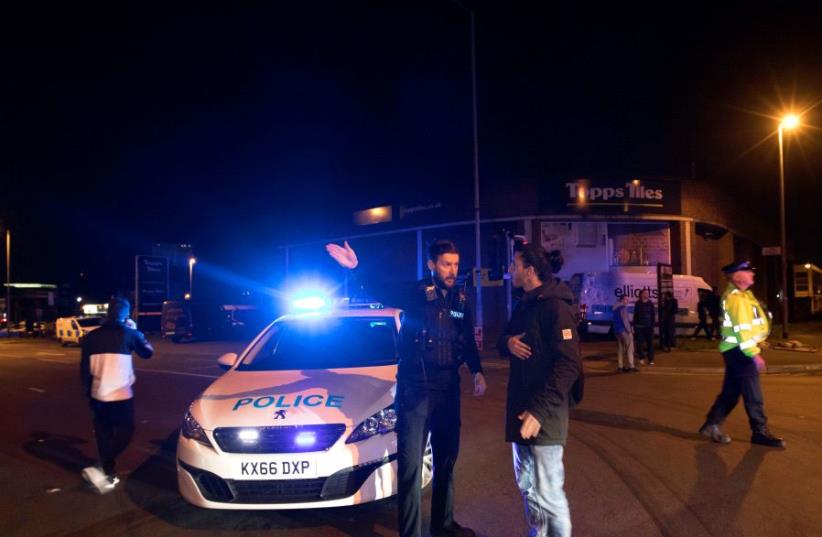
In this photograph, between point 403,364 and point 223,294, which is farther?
point 223,294

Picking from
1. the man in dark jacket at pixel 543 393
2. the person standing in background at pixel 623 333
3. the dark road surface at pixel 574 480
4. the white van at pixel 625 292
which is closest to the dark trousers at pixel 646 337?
the person standing in background at pixel 623 333

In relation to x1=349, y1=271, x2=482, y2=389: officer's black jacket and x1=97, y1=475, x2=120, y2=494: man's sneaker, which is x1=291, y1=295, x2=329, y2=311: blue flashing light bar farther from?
x1=349, y1=271, x2=482, y2=389: officer's black jacket

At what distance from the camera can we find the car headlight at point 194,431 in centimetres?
448

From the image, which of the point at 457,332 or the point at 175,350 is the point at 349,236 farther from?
the point at 457,332

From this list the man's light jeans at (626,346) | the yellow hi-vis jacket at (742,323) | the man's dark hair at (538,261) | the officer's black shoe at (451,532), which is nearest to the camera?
the man's dark hair at (538,261)

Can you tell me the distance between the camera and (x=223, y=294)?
153 feet

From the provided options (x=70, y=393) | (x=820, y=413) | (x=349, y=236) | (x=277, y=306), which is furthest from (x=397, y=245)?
(x=820, y=413)

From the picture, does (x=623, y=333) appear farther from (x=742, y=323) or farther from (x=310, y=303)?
(x=310, y=303)

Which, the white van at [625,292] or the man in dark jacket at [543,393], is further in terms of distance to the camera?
the white van at [625,292]

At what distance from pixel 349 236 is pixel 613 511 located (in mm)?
27725

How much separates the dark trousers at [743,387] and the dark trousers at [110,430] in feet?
19.5

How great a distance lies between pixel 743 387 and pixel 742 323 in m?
0.69

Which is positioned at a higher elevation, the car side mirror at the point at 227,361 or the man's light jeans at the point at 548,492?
the car side mirror at the point at 227,361

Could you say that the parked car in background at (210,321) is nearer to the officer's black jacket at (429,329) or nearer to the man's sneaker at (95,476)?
the man's sneaker at (95,476)
